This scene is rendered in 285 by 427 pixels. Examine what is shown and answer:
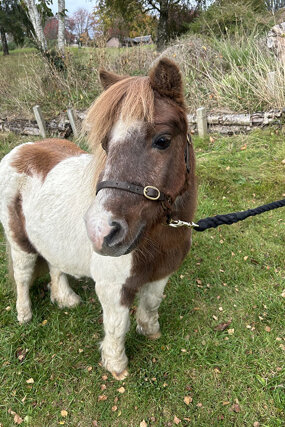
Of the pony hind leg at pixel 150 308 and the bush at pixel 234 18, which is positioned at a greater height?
the bush at pixel 234 18

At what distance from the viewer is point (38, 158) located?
2.58 m

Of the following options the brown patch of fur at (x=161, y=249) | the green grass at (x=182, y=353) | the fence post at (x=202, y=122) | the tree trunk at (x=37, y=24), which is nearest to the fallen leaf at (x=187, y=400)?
the green grass at (x=182, y=353)

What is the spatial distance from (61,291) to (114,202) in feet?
7.09

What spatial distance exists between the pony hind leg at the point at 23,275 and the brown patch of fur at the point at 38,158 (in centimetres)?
81

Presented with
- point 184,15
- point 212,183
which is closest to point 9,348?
point 212,183

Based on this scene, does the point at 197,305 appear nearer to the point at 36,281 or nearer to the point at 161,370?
the point at 161,370

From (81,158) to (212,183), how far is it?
3.25m

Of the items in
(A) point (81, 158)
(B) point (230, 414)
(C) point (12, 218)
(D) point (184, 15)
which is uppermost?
(D) point (184, 15)

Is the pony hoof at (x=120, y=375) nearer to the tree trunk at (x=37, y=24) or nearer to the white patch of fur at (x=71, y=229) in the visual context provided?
the white patch of fur at (x=71, y=229)

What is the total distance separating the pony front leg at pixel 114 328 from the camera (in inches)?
82.7

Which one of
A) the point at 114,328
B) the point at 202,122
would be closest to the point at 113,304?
the point at 114,328

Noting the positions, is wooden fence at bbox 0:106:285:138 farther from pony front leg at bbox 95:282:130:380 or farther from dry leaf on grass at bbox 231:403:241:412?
dry leaf on grass at bbox 231:403:241:412

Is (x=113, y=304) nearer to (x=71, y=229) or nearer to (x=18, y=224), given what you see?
(x=71, y=229)

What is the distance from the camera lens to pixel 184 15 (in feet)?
47.5
